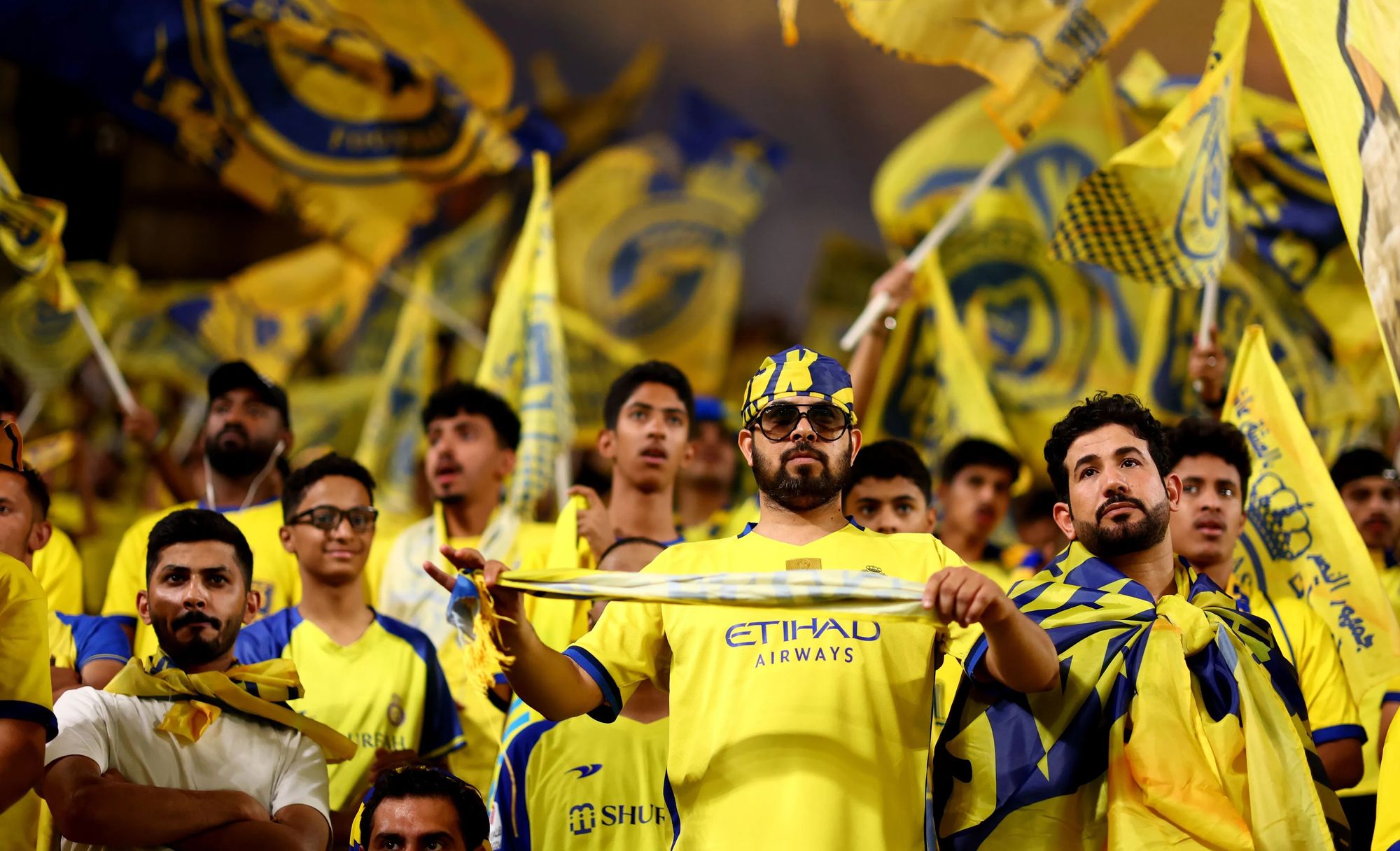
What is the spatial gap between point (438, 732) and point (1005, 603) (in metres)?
2.24

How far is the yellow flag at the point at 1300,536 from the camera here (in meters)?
4.88

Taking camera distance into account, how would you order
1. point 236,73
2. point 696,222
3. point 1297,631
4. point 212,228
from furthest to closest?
point 212,228
point 696,222
point 236,73
point 1297,631

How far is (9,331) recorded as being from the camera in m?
9.19

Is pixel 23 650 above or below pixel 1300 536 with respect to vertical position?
below

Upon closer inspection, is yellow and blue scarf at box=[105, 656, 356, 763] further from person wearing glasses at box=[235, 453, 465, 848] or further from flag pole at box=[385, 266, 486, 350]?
flag pole at box=[385, 266, 486, 350]

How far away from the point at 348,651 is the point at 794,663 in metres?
1.99

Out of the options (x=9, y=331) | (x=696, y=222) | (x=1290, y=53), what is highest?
(x=696, y=222)

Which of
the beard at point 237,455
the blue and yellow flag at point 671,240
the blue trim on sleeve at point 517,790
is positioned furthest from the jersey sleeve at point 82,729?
the blue and yellow flag at point 671,240

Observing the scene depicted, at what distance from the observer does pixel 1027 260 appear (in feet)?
34.5

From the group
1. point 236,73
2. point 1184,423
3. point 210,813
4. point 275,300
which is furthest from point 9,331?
point 1184,423

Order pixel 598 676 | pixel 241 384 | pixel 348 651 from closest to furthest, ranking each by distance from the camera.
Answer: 1. pixel 598 676
2. pixel 348 651
3. pixel 241 384

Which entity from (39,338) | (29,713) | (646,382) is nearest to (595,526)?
(646,382)

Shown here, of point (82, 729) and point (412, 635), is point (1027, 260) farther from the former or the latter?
point (82, 729)

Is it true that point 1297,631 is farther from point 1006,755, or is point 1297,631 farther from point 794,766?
point 794,766
